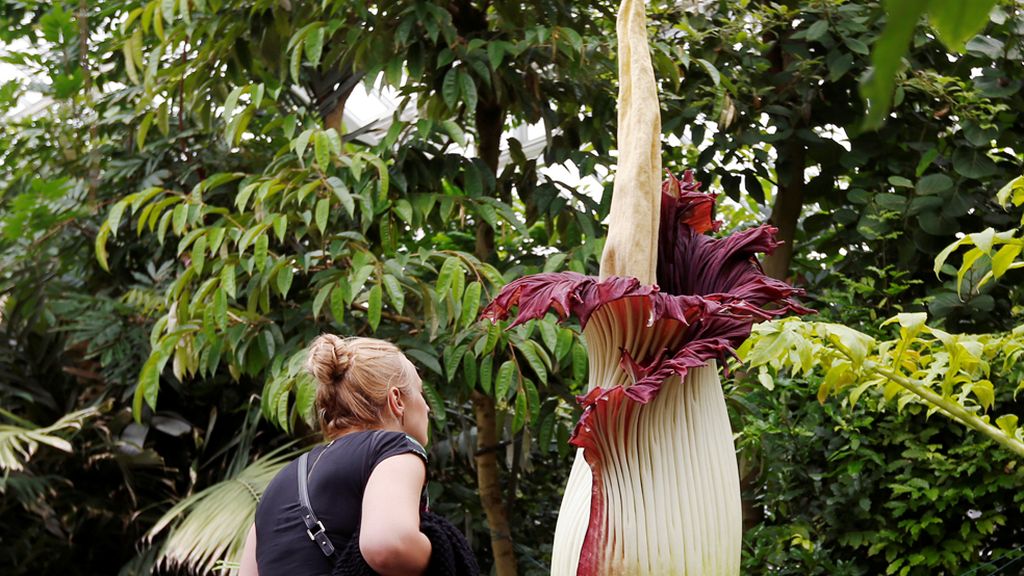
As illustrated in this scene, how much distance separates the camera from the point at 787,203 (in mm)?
3023

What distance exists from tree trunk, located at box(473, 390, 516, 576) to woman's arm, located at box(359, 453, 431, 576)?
1497mm

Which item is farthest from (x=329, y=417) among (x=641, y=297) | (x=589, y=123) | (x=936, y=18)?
(x=589, y=123)

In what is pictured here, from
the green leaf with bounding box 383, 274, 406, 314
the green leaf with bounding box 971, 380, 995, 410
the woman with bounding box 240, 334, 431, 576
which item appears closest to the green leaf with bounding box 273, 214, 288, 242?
the green leaf with bounding box 383, 274, 406, 314

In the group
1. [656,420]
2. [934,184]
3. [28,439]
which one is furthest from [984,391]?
[28,439]

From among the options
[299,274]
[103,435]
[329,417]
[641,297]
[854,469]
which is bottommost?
[103,435]

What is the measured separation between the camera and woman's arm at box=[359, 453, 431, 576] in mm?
1258

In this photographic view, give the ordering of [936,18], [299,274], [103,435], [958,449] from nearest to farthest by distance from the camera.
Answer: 1. [936,18]
2. [958,449]
3. [299,274]
4. [103,435]

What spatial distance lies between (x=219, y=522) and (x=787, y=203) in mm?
1715

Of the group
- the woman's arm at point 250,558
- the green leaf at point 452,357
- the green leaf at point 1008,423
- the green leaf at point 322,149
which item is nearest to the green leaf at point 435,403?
the green leaf at point 452,357

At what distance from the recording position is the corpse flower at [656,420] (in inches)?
41.4

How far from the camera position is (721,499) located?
3.51 feet

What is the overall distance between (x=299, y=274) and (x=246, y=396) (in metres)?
0.77

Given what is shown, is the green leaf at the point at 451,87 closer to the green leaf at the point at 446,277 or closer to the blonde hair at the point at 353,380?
the green leaf at the point at 446,277

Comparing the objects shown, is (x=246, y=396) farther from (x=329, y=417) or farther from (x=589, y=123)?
(x=329, y=417)
